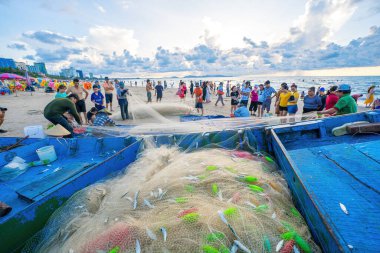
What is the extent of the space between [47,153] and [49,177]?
0.98 meters

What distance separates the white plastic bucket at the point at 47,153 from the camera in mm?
4398

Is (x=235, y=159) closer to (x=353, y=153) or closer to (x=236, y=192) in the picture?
(x=236, y=192)

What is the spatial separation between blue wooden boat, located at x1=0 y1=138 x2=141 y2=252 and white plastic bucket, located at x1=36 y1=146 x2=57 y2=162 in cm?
14

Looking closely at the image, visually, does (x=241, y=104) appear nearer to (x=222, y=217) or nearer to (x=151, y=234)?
(x=222, y=217)

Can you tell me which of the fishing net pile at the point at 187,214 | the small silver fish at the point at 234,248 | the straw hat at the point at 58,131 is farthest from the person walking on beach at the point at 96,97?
the small silver fish at the point at 234,248

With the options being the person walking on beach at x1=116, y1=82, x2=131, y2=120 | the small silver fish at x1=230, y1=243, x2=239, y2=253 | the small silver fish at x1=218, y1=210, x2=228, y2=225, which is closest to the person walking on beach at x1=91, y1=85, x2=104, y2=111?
the person walking on beach at x1=116, y1=82, x2=131, y2=120

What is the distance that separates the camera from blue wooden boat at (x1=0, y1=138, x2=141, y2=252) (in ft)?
7.83

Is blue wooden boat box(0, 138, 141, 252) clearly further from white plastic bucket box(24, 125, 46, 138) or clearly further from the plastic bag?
white plastic bucket box(24, 125, 46, 138)

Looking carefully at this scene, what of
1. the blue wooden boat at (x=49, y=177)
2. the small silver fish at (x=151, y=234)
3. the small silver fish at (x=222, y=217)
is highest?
the small silver fish at (x=222, y=217)

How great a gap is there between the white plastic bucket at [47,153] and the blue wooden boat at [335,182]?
5042 mm

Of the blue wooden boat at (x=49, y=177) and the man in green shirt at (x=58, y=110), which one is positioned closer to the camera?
the blue wooden boat at (x=49, y=177)

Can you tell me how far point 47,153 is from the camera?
447 centimetres

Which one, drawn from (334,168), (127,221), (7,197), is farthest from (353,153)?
(7,197)

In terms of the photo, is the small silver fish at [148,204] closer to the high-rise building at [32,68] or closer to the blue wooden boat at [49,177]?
the blue wooden boat at [49,177]
